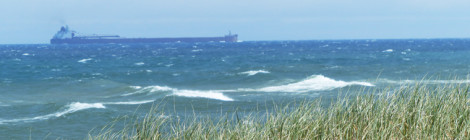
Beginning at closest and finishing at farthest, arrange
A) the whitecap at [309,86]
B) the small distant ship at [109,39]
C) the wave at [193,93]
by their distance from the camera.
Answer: the wave at [193,93] → the whitecap at [309,86] → the small distant ship at [109,39]

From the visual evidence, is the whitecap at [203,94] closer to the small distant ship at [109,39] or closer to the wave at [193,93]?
the wave at [193,93]

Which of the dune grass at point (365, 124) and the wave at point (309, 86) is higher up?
the dune grass at point (365, 124)

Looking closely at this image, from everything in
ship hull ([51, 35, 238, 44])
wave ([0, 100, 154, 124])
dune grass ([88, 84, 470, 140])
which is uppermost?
dune grass ([88, 84, 470, 140])

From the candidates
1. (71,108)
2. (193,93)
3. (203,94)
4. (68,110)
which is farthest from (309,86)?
(68,110)

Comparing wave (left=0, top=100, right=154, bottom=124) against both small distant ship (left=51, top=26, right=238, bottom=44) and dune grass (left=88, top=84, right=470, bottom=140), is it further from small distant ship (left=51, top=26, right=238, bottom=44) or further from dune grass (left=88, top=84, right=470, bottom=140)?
small distant ship (left=51, top=26, right=238, bottom=44)

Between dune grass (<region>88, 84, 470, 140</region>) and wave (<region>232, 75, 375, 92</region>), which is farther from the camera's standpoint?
wave (<region>232, 75, 375, 92</region>)

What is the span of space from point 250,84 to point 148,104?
31.0ft

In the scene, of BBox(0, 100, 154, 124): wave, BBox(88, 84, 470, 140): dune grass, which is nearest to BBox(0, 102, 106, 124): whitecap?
BBox(0, 100, 154, 124): wave

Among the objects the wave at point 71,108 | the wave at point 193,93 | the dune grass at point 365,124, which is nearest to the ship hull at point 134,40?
the wave at point 193,93

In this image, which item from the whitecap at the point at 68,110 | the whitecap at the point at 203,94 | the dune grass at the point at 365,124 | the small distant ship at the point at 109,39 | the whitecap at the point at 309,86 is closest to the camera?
the dune grass at the point at 365,124

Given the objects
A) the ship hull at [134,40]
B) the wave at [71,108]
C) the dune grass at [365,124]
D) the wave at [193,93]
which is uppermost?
the dune grass at [365,124]

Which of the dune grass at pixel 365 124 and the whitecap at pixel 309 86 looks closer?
the dune grass at pixel 365 124

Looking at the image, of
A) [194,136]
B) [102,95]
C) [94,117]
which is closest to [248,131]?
[194,136]

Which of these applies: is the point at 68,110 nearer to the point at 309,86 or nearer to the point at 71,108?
the point at 71,108
